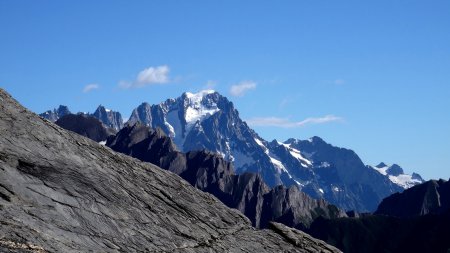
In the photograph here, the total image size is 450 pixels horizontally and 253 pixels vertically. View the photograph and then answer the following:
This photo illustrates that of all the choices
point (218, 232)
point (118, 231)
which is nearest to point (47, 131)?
point (118, 231)

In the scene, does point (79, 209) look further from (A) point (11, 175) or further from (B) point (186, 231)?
(B) point (186, 231)

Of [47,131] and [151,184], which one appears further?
[151,184]

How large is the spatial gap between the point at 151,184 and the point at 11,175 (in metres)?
12.4

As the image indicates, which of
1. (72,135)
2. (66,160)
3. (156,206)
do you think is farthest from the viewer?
(72,135)

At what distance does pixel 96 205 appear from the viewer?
31906 mm

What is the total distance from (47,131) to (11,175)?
7031 millimetres

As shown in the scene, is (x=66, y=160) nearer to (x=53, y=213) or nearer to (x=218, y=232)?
(x=53, y=213)

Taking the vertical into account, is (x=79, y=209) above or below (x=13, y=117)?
below

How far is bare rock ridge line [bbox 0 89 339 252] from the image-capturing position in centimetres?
2780

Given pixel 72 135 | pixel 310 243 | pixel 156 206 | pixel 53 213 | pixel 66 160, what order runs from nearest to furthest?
pixel 53 213 < pixel 66 160 < pixel 156 206 < pixel 72 135 < pixel 310 243

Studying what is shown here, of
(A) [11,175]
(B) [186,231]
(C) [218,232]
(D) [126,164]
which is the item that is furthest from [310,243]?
(A) [11,175]

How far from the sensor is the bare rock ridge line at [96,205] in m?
27.8

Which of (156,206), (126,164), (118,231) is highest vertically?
(126,164)

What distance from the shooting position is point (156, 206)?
37.0 metres
